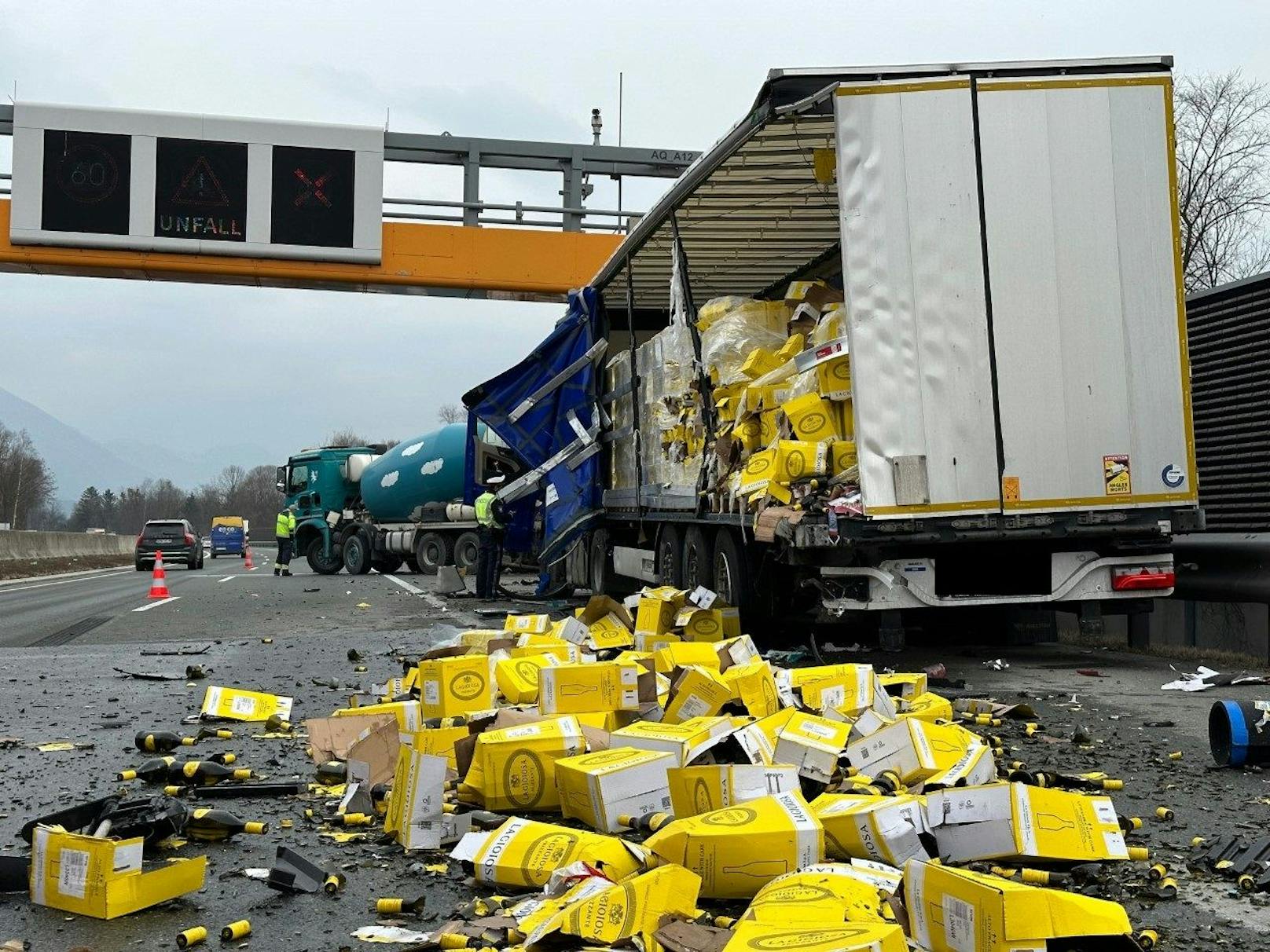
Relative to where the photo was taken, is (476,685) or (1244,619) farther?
(1244,619)

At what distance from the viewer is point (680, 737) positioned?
16.5 feet

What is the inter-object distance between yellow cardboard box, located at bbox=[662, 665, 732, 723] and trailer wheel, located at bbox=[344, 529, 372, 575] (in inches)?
992

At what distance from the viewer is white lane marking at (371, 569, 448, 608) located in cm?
1827

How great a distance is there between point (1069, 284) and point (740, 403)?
9.14 feet

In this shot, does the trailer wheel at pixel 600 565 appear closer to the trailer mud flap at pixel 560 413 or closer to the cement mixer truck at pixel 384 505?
the trailer mud flap at pixel 560 413

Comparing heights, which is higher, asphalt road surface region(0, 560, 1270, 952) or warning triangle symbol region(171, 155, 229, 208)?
warning triangle symbol region(171, 155, 229, 208)

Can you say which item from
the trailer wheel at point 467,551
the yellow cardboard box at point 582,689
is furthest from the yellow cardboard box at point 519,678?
the trailer wheel at point 467,551

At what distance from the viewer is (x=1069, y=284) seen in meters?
8.63

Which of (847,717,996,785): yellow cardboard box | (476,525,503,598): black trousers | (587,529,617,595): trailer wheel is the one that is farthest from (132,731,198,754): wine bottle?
(476,525,503,598): black trousers

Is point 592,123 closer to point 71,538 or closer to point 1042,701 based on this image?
point 1042,701

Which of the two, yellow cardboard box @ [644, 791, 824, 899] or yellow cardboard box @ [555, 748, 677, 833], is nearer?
yellow cardboard box @ [644, 791, 824, 899]

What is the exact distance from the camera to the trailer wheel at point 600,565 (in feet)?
52.9

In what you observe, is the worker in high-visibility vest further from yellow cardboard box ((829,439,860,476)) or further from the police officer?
the police officer

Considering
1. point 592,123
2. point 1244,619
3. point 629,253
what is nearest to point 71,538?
point 592,123
